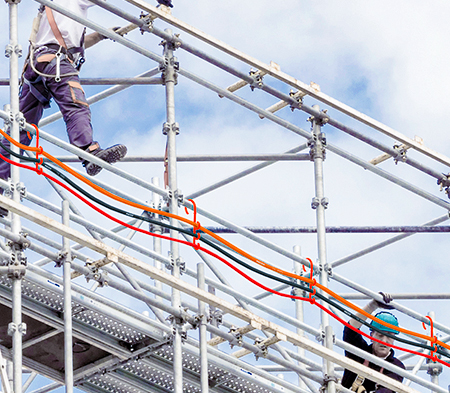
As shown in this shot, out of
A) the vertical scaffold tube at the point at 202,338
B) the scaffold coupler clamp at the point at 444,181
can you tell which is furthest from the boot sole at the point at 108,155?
the scaffold coupler clamp at the point at 444,181

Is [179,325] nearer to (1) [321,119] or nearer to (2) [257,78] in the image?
(2) [257,78]

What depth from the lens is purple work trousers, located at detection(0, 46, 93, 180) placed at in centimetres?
1080

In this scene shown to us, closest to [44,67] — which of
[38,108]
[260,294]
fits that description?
[38,108]

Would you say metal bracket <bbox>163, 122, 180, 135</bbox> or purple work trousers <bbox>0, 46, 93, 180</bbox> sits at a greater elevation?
purple work trousers <bbox>0, 46, 93, 180</bbox>

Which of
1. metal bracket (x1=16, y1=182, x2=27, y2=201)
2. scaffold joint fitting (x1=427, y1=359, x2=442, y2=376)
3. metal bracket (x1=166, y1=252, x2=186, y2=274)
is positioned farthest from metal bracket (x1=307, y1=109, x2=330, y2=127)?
metal bracket (x1=16, y1=182, x2=27, y2=201)

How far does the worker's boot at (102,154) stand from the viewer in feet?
34.3

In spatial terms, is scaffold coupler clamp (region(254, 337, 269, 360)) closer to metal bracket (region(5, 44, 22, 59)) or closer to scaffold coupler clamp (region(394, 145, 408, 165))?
scaffold coupler clamp (region(394, 145, 408, 165))

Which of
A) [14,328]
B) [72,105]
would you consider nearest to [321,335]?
[72,105]

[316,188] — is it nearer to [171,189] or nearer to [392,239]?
[171,189]

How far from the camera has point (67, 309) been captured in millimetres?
9234

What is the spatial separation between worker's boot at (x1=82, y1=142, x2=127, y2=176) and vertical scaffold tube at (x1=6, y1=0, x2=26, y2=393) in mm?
817

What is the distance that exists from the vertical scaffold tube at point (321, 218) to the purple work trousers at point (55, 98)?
2.43 meters

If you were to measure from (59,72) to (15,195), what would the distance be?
6.45 feet

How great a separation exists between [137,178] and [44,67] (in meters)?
1.70
